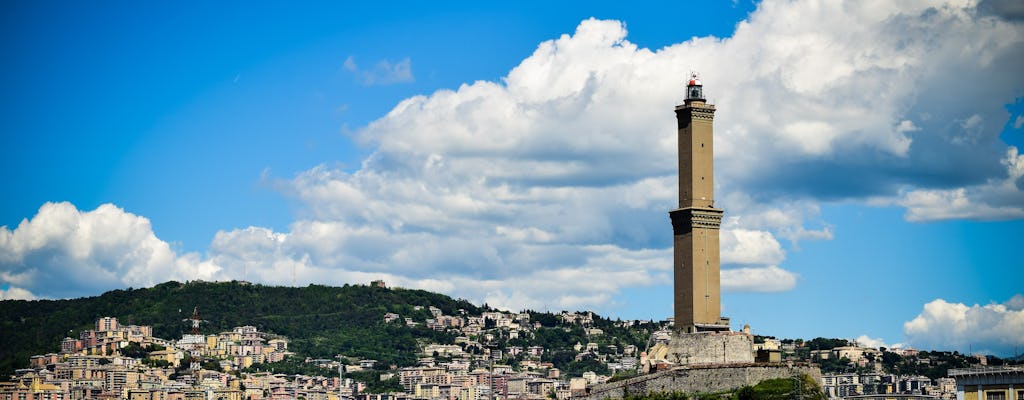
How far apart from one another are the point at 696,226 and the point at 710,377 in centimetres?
934

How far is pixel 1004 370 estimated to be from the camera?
52.4 metres

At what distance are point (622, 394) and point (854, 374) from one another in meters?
114

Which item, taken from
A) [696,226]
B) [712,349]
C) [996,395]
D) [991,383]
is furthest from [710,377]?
[996,395]

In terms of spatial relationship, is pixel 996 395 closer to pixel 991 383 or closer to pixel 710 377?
pixel 991 383

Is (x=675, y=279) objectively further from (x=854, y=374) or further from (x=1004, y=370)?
(x=854, y=374)

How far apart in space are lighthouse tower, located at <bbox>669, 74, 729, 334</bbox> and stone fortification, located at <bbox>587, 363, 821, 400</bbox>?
445 centimetres

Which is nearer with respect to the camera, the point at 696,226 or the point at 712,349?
the point at 712,349

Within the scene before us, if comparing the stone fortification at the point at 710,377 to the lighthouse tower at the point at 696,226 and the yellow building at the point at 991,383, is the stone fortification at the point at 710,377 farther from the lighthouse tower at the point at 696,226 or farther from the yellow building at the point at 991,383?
the yellow building at the point at 991,383

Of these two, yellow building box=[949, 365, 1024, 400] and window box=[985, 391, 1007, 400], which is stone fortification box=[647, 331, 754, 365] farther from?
window box=[985, 391, 1007, 400]

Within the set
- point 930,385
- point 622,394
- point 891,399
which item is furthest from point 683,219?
point 930,385

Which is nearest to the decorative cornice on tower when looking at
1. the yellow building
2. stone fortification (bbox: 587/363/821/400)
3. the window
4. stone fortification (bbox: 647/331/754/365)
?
stone fortification (bbox: 647/331/754/365)

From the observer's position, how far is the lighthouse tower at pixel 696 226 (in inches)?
3378

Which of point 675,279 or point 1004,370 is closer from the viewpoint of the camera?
point 1004,370

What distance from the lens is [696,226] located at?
86.2m
